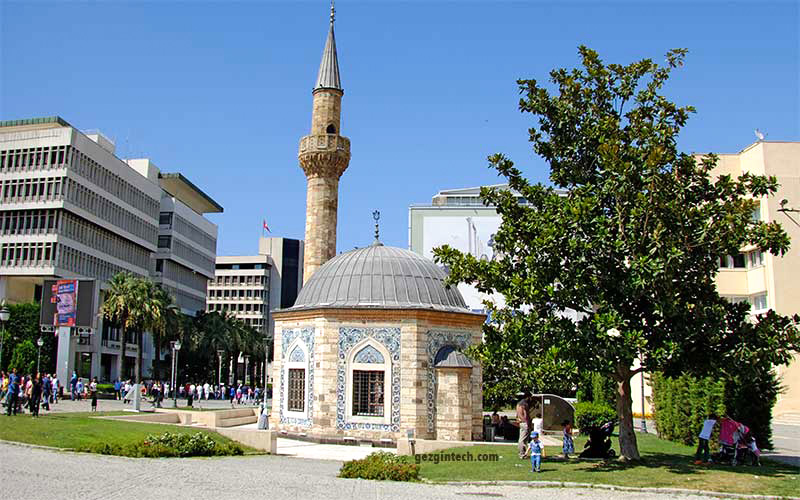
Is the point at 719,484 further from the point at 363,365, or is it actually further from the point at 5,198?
the point at 5,198

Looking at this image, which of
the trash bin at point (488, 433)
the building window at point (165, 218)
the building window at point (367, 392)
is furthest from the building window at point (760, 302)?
the building window at point (165, 218)

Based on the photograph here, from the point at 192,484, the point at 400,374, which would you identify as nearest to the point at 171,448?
the point at 192,484

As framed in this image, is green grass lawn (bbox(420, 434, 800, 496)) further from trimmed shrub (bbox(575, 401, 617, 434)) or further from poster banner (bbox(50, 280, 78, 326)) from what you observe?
poster banner (bbox(50, 280, 78, 326))

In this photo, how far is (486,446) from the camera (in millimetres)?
21797

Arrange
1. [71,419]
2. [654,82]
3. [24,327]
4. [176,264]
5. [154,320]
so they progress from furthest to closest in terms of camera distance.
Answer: [176,264]
[24,327]
[154,320]
[71,419]
[654,82]

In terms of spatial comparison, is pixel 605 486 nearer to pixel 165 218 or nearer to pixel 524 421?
pixel 524 421

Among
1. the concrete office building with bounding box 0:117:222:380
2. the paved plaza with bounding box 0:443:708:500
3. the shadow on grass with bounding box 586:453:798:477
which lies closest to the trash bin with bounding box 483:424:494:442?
the shadow on grass with bounding box 586:453:798:477

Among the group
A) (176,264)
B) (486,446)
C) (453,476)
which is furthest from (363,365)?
(176,264)

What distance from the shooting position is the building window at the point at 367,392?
25.7 m

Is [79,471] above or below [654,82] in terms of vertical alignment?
below

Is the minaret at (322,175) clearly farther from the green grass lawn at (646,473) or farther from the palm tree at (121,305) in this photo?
the green grass lawn at (646,473)

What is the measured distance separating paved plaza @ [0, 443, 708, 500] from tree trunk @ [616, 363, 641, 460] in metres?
3.73

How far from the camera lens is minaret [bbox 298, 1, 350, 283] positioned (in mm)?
37281

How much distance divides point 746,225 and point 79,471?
15.7 meters
